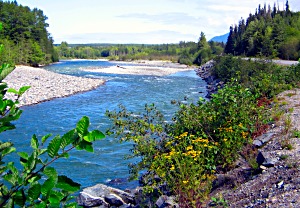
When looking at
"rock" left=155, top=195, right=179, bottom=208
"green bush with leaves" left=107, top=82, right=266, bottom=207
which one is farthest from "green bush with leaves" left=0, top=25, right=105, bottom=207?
"rock" left=155, top=195, right=179, bottom=208

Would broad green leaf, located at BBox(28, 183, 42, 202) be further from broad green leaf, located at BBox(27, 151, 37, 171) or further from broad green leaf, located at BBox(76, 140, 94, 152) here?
broad green leaf, located at BBox(76, 140, 94, 152)

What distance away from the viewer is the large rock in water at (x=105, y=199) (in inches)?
331

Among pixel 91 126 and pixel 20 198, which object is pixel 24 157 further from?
pixel 91 126

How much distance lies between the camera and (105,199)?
853cm

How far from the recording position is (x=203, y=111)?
8.80 m

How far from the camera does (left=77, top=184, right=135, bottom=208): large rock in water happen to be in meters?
8.41

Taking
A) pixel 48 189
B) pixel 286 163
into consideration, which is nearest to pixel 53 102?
pixel 286 163

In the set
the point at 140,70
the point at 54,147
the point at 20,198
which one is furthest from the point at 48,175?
the point at 140,70

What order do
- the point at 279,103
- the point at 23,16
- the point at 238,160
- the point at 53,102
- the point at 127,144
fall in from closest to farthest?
the point at 238,160
the point at 279,103
the point at 127,144
the point at 53,102
the point at 23,16

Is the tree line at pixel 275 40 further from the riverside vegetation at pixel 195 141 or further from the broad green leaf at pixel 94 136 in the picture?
the broad green leaf at pixel 94 136

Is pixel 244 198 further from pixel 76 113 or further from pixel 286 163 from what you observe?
pixel 76 113

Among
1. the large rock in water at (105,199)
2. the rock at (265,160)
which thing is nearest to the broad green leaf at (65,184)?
the rock at (265,160)

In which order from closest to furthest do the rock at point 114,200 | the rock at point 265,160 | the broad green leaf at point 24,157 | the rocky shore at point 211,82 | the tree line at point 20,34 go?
the broad green leaf at point 24,157 → the rock at point 265,160 → the rock at point 114,200 → the rocky shore at point 211,82 → the tree line at point 20,34

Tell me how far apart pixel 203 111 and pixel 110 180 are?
11.4ft
